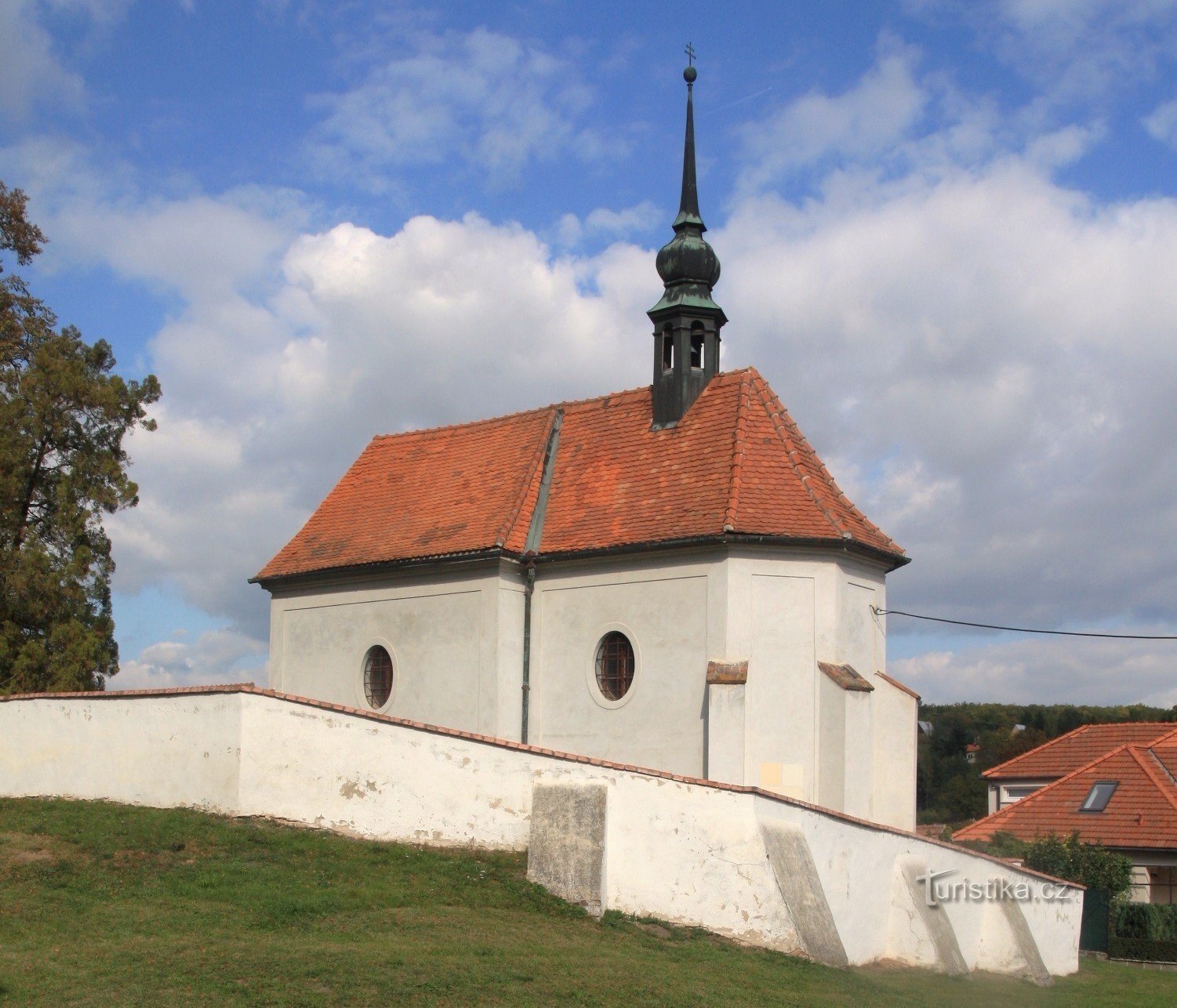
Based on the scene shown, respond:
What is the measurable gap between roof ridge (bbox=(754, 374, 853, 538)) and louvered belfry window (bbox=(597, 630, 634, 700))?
148 inches

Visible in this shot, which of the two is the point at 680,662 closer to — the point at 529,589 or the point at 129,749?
the point at 529,589

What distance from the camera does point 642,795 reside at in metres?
15.4

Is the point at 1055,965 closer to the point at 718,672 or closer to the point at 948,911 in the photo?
the point at 948,911

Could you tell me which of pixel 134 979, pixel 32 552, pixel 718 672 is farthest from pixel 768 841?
pixel 32 552

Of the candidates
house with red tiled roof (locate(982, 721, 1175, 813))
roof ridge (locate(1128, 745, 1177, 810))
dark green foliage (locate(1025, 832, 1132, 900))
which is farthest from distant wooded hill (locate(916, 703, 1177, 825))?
dark green foliage (locate(1025, 832, 1132, 900))

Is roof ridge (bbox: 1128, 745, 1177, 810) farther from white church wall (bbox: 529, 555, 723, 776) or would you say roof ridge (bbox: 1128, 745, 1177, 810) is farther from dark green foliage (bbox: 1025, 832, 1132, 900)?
white church wall (bbox: 529, 555, 723, 776)

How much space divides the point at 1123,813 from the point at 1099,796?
0.94 meters

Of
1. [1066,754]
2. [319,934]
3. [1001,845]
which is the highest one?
[1066,754]

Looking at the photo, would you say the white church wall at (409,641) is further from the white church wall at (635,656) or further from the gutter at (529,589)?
the white church wall at (635,656)

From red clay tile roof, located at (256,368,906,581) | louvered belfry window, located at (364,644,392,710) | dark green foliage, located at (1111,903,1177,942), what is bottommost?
dark green foliage, located at (1111,903,1177,942)

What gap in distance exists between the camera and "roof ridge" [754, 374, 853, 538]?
21.2 metres

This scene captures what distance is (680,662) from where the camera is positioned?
838 inches

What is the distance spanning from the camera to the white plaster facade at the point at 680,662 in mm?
20516

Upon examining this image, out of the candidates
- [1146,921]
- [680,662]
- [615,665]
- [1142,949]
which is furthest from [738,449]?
[1146,921]
